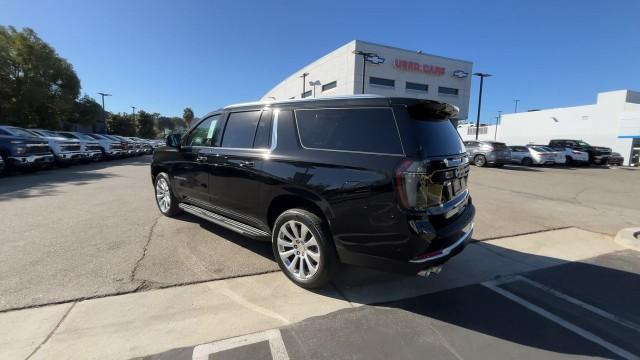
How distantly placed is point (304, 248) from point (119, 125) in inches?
2537

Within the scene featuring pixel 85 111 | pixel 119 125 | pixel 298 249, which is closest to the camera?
pixel 298 249

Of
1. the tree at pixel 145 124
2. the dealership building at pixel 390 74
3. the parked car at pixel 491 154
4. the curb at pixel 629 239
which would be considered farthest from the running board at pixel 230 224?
the tree at pixel 145 124

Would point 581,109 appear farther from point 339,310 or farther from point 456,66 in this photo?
point 339,310

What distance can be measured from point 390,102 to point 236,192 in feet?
7.37

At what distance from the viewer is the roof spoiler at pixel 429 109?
293cm

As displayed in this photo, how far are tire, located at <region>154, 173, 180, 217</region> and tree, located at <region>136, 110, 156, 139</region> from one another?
223 feet

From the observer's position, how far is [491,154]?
1855 cm

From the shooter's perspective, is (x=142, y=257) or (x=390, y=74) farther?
(x=390, y=74)

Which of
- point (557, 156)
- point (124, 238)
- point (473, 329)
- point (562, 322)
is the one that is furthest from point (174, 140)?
point (557, 156)

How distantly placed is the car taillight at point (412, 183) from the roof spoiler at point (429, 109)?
0.52 m

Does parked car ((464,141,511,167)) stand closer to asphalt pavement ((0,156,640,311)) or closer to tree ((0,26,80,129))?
asphalt pavement ((0,156,640,311))

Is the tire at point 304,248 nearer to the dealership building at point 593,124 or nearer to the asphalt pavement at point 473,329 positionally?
the asphalt pavement at point 473,329

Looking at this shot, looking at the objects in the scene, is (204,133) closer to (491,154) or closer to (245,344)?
(245,344)

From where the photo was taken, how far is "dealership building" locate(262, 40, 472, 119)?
32250 millimetres
